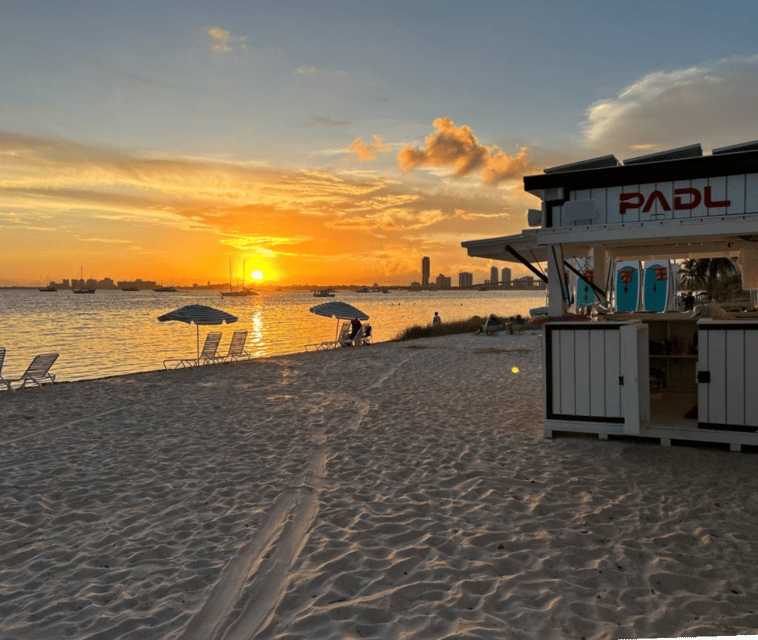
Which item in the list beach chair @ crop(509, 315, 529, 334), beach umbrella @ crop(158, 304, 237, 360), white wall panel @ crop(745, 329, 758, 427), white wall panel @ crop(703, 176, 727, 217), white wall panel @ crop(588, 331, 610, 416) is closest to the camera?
white wall panel @ crop(745, 329, 758, 427)

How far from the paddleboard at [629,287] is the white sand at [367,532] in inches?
681

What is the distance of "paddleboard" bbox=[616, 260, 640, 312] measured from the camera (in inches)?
942

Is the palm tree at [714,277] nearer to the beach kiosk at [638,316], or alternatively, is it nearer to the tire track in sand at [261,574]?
the beach kiosk at [638,316]

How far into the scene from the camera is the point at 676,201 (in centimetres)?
722

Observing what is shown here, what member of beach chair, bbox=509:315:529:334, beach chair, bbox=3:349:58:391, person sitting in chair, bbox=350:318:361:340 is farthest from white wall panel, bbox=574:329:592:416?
beach chair, bbox=509:315:529:334

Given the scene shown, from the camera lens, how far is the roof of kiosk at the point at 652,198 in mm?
6859

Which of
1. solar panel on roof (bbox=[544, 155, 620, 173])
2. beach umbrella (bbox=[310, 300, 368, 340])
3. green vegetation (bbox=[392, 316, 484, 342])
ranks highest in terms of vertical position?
solar panel on roof (bbox=[544, 155, 620, 173])

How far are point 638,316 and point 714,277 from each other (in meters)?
34.6

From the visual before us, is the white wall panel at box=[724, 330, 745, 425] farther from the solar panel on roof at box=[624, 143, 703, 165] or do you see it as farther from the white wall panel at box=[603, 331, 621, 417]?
the solar panel on roof at box=[624, 143, 703, 165]

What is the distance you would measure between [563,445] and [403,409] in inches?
132

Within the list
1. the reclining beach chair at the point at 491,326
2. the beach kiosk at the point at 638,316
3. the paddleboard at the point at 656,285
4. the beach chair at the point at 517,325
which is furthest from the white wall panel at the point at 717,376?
the beach chair at the point at 517,325

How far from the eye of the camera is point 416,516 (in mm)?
5039

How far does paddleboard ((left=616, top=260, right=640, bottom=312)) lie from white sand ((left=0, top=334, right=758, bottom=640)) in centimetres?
1729

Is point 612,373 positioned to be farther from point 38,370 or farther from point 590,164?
point 38,370
